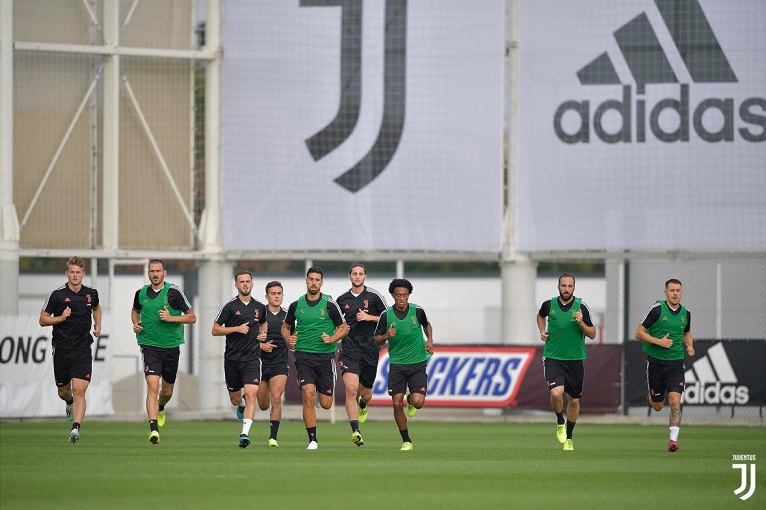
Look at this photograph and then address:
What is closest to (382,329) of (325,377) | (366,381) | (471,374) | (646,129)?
(325,377)

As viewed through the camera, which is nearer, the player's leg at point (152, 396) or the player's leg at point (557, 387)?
the player's leg at point (557, 387)

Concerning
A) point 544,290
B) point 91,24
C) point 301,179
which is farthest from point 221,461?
point 544,290

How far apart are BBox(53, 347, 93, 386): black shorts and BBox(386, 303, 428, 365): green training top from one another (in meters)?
4.10

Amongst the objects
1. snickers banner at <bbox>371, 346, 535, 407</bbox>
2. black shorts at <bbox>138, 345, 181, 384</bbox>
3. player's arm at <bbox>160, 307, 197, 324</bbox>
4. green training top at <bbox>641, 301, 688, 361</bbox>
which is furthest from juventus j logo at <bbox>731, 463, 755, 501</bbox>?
snickers banner at <bbox>371, 346, 535, 407</bbox>

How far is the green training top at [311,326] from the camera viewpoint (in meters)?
18.0

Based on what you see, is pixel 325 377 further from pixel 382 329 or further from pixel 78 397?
pixel 78 397

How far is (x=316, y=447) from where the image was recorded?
18125mm

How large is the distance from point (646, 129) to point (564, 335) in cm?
1460

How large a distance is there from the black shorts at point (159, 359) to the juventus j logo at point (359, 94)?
1404 cm

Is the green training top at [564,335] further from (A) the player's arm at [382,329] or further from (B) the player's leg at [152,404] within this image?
(B) the player's leg at [152,404]

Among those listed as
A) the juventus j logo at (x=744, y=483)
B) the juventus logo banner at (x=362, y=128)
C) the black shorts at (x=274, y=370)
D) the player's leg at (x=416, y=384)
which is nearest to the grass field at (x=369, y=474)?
the juventus j logo at (x=744, y=483)

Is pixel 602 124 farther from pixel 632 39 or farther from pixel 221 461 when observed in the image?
pixel 221 461

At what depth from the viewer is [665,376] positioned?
726 inches

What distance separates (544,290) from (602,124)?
17969mm
